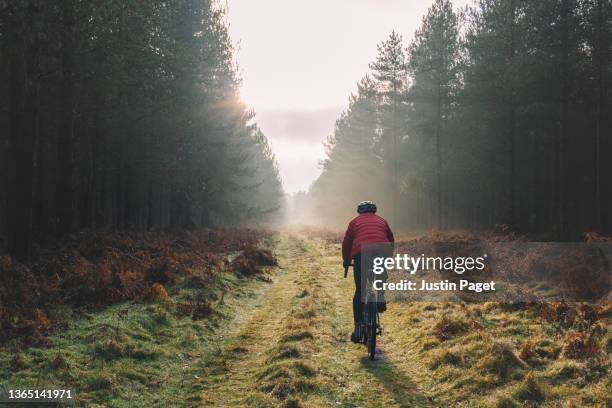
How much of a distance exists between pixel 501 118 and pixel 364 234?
2779 cm

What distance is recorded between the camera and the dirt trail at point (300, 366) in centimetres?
675

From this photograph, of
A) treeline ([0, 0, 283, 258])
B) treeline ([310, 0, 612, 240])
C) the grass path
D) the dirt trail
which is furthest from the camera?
treeline ([310, 0, 612, 240])


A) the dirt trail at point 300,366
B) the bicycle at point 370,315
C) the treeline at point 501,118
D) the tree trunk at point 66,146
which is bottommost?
the dirt trail at point 300,366

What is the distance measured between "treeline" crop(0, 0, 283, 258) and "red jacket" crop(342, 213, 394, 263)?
32.5ft

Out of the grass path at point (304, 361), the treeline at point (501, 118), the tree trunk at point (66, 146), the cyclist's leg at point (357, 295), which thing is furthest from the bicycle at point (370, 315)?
the treeline at point (501, 118)

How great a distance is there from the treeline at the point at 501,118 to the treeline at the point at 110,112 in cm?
1522

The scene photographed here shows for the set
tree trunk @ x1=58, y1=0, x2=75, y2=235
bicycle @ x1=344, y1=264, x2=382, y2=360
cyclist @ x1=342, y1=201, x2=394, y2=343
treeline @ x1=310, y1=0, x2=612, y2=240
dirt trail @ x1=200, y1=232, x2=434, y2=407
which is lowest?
dirt trail @ x1=200, y1=232, x2=434, y2=407

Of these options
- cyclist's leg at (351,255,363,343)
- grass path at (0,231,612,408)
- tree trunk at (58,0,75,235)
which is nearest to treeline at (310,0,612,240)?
grass path at (0,231,612,408)

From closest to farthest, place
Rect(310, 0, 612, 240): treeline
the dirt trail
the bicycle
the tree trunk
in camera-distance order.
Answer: the dirt trail
the bicycle
the tree trunk
Rect(310, 0, 612, 240): treeline

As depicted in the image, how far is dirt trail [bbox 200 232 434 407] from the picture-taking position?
675cm

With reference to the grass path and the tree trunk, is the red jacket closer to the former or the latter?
the grass path

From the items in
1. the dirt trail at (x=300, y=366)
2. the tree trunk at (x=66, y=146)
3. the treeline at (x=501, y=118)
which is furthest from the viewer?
the treeline at (x=501, y=118)

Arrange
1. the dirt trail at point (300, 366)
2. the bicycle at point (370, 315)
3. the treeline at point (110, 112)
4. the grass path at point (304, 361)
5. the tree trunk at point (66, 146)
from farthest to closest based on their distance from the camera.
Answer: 1. the tree trunk at point (66, 146)
2. the treeline at point (110, 112)
3. the bicycle at point (370, 315)
4. the dirt trail at point (300, 366)
5. the grass path at point (304, 361)

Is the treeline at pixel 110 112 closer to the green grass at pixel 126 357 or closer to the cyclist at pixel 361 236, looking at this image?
the green grass at pixel 126 357
